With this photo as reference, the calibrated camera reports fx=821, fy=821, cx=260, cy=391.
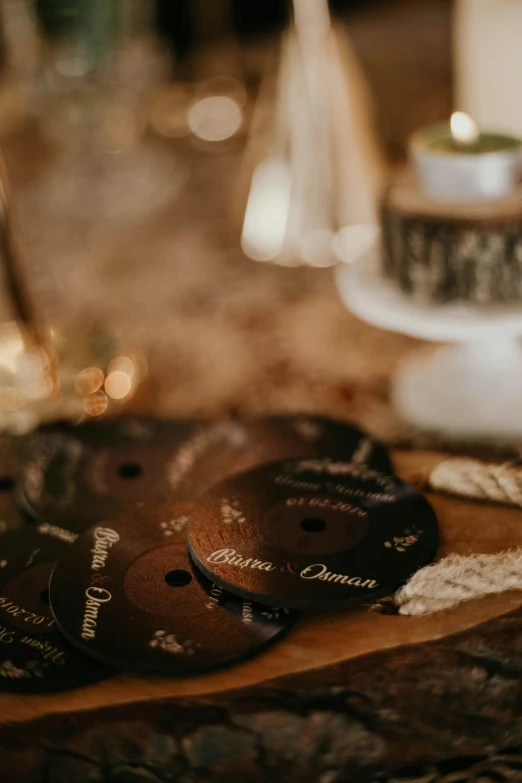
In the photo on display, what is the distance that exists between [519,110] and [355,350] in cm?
43

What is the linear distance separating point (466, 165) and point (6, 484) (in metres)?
0.55

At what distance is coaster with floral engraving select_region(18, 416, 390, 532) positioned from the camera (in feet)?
2.40

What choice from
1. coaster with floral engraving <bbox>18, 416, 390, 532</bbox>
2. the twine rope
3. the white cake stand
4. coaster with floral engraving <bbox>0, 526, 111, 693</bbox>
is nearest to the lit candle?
the white cake stand

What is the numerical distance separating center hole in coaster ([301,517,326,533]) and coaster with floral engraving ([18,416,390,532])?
107 mm

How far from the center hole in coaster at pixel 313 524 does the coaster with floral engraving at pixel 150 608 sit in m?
0.07

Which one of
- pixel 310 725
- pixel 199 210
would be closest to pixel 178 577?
pixel 310 725

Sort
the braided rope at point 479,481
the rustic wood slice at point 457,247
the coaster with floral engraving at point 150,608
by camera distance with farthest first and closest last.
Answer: the rustic wood slice at point 457,247
the braided rope at point 479,481
the coaster with floral engraving at point 150,608

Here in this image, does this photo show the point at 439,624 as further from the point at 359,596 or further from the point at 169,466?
the point at 169,466

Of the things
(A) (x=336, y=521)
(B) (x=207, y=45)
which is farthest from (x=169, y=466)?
(B) (x=207, y=45)

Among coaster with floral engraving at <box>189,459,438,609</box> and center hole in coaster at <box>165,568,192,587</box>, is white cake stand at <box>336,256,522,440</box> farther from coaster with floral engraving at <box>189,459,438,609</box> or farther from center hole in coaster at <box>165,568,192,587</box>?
center hole in coaster at <box>165,568,192,587</box>

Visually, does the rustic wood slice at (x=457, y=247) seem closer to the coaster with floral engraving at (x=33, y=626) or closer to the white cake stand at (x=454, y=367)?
the white cake stand at (x=454, y=367)

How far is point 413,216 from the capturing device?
2.63ft

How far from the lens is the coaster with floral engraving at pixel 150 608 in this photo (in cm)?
55

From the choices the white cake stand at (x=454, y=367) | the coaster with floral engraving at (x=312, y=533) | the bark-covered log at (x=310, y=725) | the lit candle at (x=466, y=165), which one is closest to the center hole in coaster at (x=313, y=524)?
the coaster with floral engraving at (x=312, y=533)
